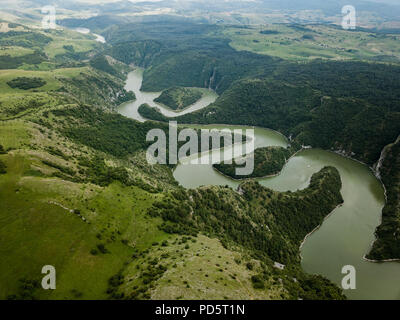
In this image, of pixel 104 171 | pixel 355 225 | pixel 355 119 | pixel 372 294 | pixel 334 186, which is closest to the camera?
pixel 372 294

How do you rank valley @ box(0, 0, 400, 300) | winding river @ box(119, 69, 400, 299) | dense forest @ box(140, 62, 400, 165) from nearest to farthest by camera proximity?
valley @ box(0, 0, 400, 300), winding river @ box(119, 69, 400, 299), dense forest @ box(140, 62, 400, 165)

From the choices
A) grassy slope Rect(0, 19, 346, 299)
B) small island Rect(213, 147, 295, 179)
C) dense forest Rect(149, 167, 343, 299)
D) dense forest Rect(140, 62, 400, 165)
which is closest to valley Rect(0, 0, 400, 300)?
grassy slope Rect(0, 19, 346, 299)

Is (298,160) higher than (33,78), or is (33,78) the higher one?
(33,78)

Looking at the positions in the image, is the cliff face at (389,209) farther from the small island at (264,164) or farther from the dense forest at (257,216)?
Result: the small island at (264,164)

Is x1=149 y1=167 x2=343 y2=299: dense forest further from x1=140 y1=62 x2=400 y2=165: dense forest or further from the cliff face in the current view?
x1=140 y1=62 x2=400 y2=165: dense forest

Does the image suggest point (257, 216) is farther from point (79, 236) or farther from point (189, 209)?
point (79, 236)

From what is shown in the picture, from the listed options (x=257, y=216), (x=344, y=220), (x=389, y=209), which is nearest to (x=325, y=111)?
(x=389, y=209)

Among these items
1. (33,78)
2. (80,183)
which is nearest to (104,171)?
(80,183)

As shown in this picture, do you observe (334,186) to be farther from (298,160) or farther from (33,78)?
(33,78)

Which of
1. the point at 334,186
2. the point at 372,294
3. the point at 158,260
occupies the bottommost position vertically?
the point at 372,294
